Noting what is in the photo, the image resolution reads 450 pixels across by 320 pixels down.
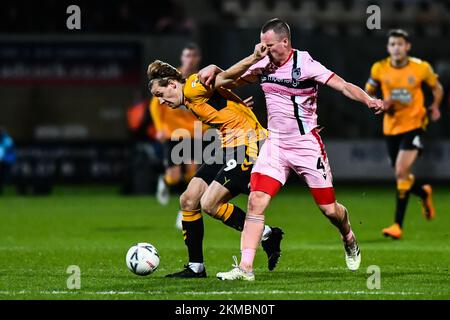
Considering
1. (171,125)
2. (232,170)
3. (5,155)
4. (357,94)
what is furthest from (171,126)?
(5,155)

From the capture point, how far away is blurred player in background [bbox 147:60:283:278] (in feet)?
30.5

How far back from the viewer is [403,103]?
1388 cm

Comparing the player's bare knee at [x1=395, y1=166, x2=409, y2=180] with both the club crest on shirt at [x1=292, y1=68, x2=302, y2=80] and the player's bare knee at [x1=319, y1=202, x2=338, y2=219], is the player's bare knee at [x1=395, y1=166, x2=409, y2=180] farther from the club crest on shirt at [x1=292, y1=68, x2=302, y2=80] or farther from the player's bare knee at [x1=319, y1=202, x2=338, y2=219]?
the club crest on shirt at [x1=292, y1=68, x2=302, y2=80]

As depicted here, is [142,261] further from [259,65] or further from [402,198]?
[402,198]

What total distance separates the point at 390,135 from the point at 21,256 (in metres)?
5.01

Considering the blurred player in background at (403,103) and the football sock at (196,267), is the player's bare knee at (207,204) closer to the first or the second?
the football sock at (196,267)

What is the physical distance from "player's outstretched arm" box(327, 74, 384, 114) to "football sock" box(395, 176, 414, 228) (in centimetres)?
500

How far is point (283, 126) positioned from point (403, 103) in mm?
5067

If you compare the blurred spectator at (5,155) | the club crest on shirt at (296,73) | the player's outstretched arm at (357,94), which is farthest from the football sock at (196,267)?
the blurred spectator at (5,155)

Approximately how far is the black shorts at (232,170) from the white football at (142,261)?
783mm

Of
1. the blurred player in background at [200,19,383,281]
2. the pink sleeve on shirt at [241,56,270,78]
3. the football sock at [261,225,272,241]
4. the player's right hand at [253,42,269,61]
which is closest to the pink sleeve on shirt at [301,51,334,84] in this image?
the blurred player in background at [200,19,383,281]

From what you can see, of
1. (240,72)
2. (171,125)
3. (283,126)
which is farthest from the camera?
(171,125)

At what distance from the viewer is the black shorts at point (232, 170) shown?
934 centimetres
